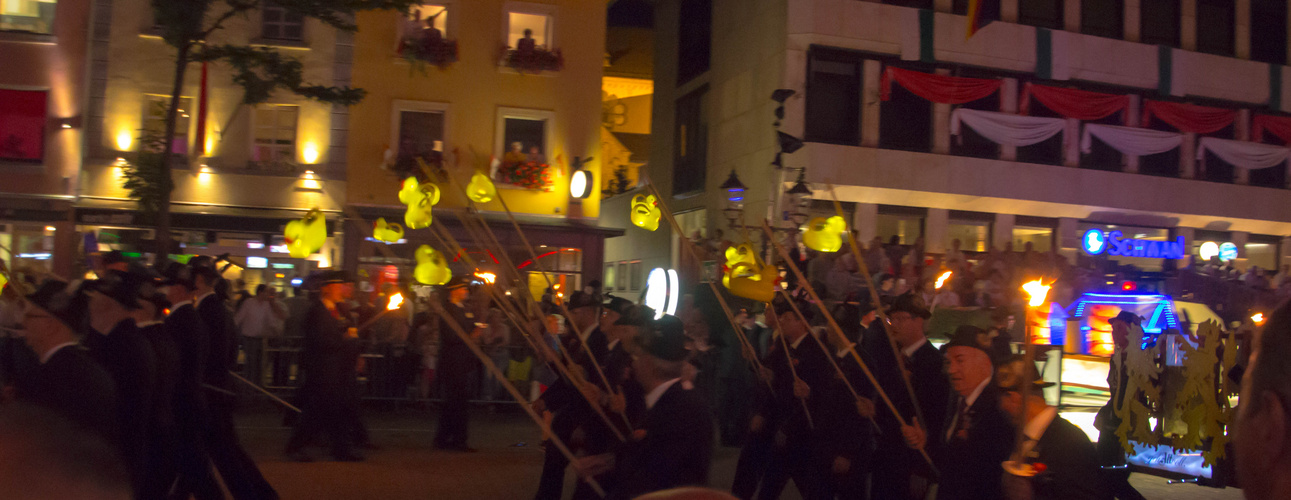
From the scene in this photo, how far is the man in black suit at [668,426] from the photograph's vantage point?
4887 millimetres

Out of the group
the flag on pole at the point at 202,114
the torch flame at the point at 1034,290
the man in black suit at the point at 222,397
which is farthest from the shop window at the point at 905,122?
the man in black suit at the point at 222,397

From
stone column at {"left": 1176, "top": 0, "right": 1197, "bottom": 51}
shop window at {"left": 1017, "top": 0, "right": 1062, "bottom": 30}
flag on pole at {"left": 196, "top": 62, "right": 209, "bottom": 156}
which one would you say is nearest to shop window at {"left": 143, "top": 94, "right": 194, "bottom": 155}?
flag on pole at {"left": 196, "top": 62, "right": 209, "bottom": 156}

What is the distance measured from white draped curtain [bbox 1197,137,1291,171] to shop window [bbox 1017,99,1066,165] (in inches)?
167

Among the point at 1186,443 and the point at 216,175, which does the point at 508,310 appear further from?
the point at 216,175

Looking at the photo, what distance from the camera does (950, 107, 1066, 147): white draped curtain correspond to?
2167cm

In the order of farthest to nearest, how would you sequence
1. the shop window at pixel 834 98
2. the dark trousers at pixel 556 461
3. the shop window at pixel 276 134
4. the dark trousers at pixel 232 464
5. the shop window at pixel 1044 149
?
the shop window at pixel 1044 149
the shop window at pixel 834 98
the shop window at pixel 276 134
the dark trousers at pixel 232 464
the dark trousers at pixel 556 461

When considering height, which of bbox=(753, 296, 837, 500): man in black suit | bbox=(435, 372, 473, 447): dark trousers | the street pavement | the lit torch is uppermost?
the lit torch

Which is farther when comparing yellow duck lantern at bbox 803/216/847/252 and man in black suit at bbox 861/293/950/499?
yellow duck lantern at bbox 803/216/847/252

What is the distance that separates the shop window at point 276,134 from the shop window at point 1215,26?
21.8 m

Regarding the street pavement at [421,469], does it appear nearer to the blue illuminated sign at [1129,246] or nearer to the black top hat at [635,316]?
the black top hat at [635,316]

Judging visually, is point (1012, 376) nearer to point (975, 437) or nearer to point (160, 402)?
point (975, 437)

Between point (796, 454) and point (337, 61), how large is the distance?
16.1 m

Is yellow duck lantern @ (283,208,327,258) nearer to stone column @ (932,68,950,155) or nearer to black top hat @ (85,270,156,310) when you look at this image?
black top hat @ (85,270,156,310)

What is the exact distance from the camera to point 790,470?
717 cm
